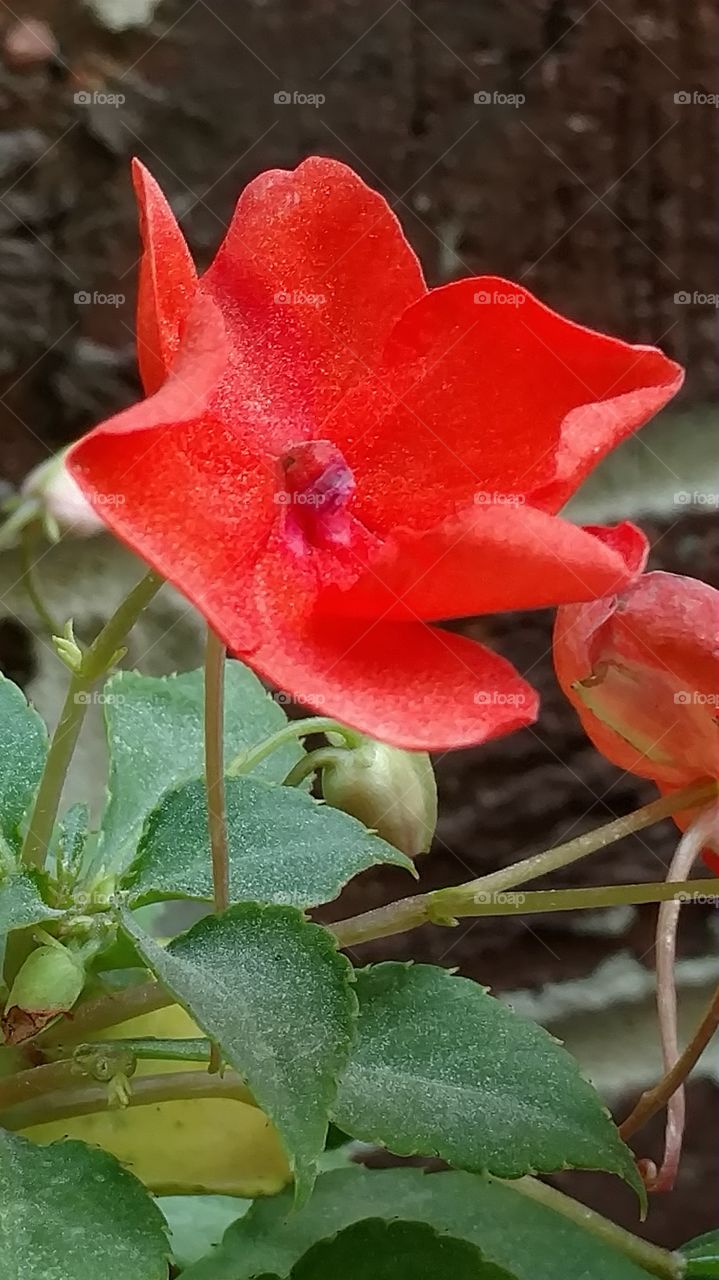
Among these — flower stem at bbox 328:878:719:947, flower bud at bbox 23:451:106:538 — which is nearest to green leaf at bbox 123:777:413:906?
flower stem at bbox 328:878:719:947

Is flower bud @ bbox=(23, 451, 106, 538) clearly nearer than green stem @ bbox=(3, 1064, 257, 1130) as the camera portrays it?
No

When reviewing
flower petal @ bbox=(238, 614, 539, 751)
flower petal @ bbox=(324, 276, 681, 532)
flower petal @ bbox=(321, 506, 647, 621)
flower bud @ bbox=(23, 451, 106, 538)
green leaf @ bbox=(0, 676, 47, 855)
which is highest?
flower petal @ bbox=(324, 276, 681, 532)

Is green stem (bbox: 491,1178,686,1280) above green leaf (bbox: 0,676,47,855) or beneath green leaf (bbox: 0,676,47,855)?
beneath

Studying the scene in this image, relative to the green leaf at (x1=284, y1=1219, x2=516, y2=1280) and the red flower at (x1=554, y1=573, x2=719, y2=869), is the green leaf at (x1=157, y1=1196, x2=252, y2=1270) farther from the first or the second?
the red flower at (x1=554, y1=573, x2=719, y2=869)

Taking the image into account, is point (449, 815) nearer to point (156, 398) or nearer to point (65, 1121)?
point (65, 1121)

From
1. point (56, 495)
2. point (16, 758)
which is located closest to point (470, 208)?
point (56, 495)

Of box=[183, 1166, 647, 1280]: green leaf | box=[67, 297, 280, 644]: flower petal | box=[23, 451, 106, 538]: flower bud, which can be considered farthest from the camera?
box=[23, 451, 106, 538]: flower bud

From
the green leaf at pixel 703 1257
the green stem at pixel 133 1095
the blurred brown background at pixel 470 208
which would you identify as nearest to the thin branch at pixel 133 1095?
the green stem at pixel 133 1095

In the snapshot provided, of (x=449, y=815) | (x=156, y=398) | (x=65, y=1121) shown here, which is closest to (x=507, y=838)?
(x=449, y=815)
